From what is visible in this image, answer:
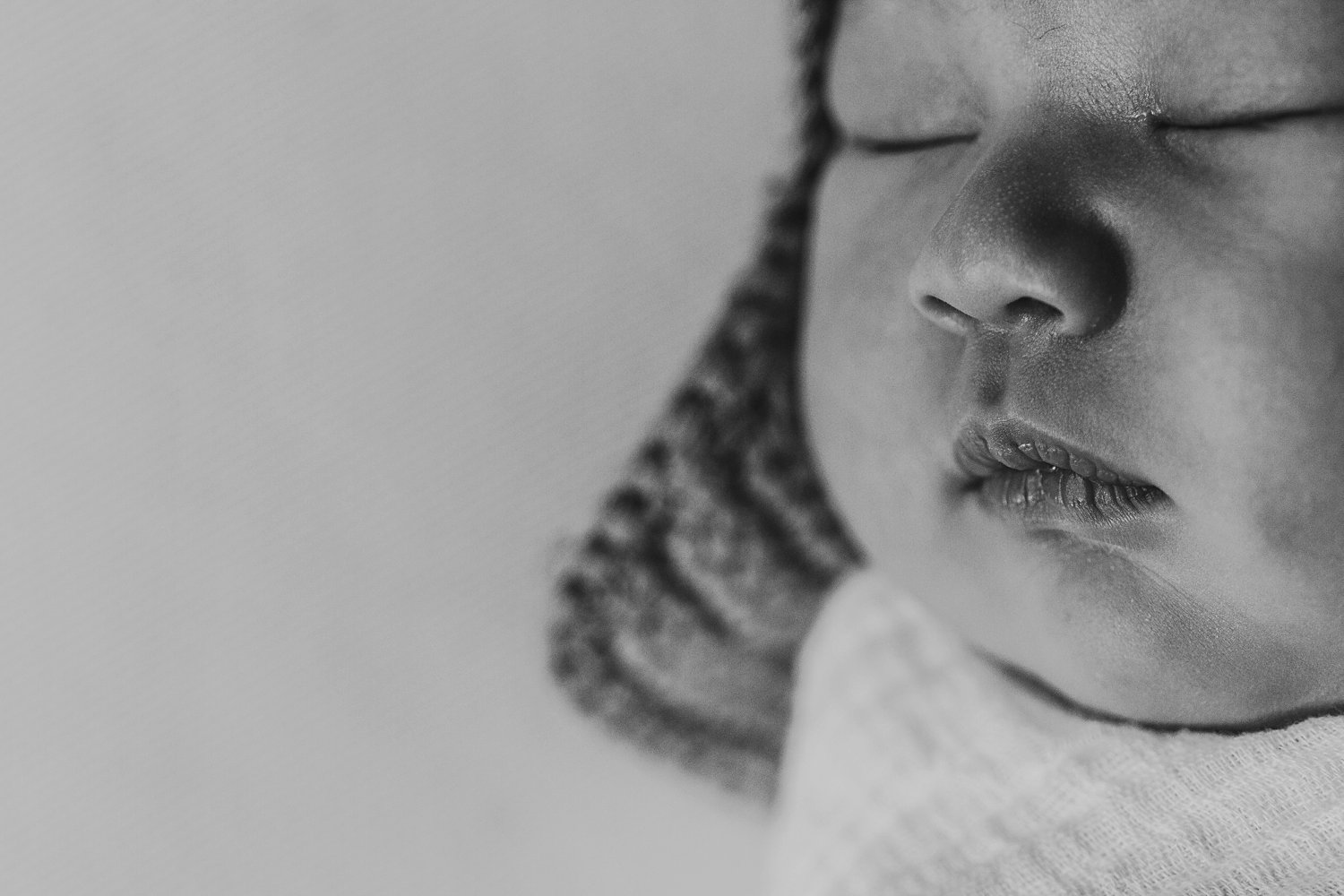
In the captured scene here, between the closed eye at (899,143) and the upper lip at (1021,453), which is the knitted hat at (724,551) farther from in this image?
the upper lip at (1021,453)

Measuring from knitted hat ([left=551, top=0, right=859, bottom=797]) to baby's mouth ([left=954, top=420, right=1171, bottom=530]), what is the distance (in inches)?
7.0

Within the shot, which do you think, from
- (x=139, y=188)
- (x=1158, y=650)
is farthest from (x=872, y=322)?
(x=139, y=188)

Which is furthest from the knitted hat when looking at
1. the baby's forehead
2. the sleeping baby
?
the baby's forehead

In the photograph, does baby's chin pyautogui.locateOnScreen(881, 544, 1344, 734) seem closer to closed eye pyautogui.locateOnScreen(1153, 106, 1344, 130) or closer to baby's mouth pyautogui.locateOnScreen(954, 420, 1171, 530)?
baby's mouth pyautogui.locateOnScreen(954, 420, 1171, 530)

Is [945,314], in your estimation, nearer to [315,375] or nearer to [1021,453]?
[1021,453]

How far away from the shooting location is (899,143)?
A: 0.50 meters

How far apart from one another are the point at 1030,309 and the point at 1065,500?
0.07 m

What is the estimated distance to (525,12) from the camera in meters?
0.67

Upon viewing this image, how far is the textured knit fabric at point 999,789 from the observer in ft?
1.47

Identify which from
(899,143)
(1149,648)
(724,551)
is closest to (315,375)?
(724,551)

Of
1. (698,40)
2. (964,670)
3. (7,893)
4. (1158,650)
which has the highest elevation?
(698,40)

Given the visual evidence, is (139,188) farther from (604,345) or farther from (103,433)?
(604,345)

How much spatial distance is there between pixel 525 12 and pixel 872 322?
30 cm

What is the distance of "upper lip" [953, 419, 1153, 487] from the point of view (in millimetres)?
416
